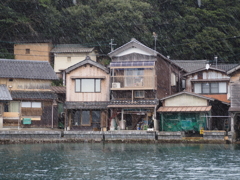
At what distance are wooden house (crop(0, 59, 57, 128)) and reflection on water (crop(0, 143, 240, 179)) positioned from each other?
682cm

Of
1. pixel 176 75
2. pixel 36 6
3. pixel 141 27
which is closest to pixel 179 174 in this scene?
pixel 176 75

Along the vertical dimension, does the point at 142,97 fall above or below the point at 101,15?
below

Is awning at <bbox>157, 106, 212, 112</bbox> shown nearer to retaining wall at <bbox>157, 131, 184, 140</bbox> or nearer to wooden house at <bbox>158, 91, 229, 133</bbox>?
wooden house at <bbox>158, 91, 229, 133</bbox>

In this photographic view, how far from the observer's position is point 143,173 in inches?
1002

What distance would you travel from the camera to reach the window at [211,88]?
49.4m

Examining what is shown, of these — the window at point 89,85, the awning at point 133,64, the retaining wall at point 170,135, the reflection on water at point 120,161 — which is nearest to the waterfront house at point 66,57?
the window at point 89,85

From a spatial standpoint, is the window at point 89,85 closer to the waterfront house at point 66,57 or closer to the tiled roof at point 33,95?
the tiled roof at point 33,95

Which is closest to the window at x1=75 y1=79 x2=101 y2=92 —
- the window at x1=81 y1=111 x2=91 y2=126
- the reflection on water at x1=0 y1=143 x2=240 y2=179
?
the window at x1=81 y1=111 x2=91 y2=126

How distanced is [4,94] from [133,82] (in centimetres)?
1260

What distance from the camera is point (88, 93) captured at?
4653cm

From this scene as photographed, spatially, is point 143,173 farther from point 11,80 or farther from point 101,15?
point 101,15

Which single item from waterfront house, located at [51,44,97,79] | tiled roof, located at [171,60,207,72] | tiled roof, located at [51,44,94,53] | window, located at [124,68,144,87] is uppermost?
tiled roof, located at [51,44,94,53]

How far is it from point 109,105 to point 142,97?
3399mm

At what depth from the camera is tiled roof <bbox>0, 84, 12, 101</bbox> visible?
44.9 meters
